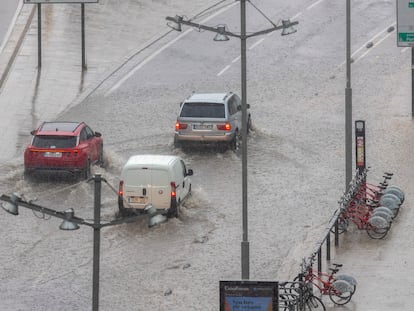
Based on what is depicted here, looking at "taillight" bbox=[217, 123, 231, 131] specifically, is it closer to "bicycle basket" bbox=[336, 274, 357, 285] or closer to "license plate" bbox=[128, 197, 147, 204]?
"license plate" bbox=[128, 197, 147, 204]

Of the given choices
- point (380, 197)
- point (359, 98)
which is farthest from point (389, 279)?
point (359, 98)

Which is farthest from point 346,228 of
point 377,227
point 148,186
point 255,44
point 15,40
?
point 15,40

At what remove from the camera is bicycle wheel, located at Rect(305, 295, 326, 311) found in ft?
89.7

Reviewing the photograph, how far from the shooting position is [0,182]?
3750 centimetres

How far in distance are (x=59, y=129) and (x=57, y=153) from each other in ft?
2.88

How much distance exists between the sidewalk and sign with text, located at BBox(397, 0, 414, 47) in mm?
3746

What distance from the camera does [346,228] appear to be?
1329 inches

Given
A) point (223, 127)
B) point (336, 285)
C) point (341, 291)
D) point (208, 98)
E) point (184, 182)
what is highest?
point (208, 98)

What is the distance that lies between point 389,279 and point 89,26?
1104 inches

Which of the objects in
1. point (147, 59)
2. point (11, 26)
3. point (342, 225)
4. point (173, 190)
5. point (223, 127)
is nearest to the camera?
point (342, 225)

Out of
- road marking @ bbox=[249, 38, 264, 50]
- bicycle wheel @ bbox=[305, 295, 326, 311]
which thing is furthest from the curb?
bicycle wheel @ bbox=[305, 295, 326, 311]

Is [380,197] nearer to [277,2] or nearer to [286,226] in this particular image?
[286,226]

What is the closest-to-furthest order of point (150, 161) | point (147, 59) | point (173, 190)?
point (173, 190)
point (150, 161)
point (147, 59)

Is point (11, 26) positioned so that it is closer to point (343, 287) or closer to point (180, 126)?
point (180, 126)
